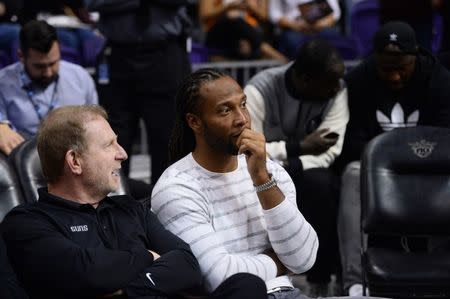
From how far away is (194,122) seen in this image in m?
3.34

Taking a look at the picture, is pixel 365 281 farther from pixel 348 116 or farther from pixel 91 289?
pixel 91 289

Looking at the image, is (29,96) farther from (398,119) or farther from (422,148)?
(422,148)

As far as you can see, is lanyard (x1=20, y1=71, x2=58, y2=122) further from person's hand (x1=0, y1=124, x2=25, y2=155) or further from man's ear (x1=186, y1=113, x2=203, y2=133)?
man's ear (x1=186, y1=113, x2=203, y2=133)

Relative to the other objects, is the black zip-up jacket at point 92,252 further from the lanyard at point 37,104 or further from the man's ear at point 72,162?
the lanyard at point 37,104

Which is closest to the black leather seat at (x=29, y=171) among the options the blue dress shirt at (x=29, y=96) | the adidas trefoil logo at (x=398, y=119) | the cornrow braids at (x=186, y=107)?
the cornrow braids at (x=186, y=107)

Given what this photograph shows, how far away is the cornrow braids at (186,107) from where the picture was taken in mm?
3318

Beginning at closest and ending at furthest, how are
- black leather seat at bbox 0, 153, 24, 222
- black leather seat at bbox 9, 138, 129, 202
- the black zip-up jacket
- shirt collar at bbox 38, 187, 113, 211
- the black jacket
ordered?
1. the black zip-up jacket
2. shirt collar at bbox 38, 187, 113, 211
3. black leather seat at bbox 0, 153, 24, 222
4. black leather seat at bbox 9, 138, 129, 202
5. the black jacket

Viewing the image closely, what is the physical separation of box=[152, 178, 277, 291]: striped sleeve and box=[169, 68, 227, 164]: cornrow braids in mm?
246

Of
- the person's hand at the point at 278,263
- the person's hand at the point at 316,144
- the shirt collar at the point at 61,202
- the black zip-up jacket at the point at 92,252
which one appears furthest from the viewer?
the person's hand at the point at 316,144

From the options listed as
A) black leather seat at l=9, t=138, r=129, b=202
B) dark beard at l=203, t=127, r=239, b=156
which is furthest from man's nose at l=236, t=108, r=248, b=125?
black leather seat at l=9, t=138, r=129, b=202

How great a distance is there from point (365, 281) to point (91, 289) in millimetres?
1903

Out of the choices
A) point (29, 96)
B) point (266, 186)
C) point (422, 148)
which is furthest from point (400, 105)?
point (266, 186)

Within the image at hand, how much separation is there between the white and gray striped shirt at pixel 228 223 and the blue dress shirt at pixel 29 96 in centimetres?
237

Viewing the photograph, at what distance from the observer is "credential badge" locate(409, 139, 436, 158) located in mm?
4660
